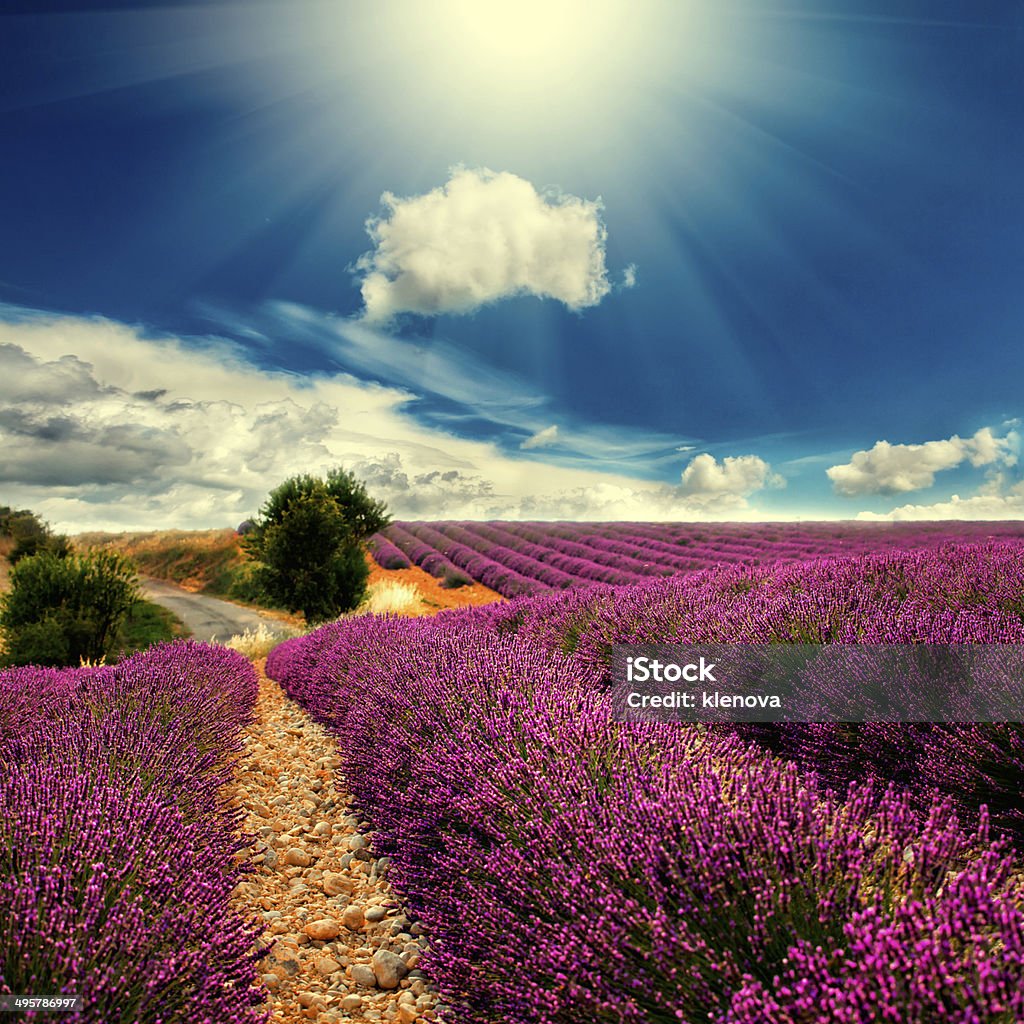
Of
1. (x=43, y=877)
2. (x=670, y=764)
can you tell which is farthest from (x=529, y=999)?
(x=43, y=877)

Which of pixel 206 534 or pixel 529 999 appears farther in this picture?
pixel 206 534

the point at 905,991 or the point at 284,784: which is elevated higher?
the point at 905,991

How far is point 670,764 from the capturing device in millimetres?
2158

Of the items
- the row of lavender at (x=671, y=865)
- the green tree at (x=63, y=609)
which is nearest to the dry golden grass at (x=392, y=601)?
the green tree at (x=63, y=609)

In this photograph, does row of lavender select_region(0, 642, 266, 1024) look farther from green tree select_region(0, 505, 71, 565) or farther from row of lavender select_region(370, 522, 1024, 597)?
green tree select_region(0, 505, 71, 565)

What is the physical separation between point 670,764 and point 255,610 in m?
20.3

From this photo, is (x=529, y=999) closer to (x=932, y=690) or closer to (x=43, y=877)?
(x=43, y=877)

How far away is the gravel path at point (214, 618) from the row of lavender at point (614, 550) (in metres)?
5.48

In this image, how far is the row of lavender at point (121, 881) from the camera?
1.53 m

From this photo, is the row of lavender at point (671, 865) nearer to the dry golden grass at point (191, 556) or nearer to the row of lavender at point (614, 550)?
the row of lavender at point (614, 550)

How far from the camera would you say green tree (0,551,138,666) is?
910cm

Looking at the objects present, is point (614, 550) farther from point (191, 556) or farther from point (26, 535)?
point (191, 556)

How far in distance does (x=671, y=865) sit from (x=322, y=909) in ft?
6.55

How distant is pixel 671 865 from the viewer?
1.57 m
